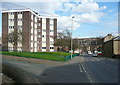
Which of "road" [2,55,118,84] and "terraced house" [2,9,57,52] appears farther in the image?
"terraced house" [2,9,57,52]

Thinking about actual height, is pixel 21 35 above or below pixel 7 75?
above

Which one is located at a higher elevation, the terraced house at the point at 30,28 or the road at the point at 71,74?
the terraced house at the point at 30,28

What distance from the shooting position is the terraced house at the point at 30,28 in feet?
146

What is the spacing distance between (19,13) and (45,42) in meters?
14.8

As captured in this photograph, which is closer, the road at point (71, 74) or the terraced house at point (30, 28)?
the road at point (71, 74)

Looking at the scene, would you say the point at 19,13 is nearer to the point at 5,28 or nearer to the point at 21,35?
the point at 5,28

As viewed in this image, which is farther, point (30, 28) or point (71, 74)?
point (30, 28)

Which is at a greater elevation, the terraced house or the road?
the terraced house

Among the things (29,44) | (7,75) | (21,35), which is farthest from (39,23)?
(7,75)

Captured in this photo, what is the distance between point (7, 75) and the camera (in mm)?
8133

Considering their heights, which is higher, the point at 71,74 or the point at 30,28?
the point at 30,28

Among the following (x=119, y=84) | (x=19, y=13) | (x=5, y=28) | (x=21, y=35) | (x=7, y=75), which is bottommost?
(x=119, y=84)

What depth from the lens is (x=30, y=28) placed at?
45625mm

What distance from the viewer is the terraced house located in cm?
4459
